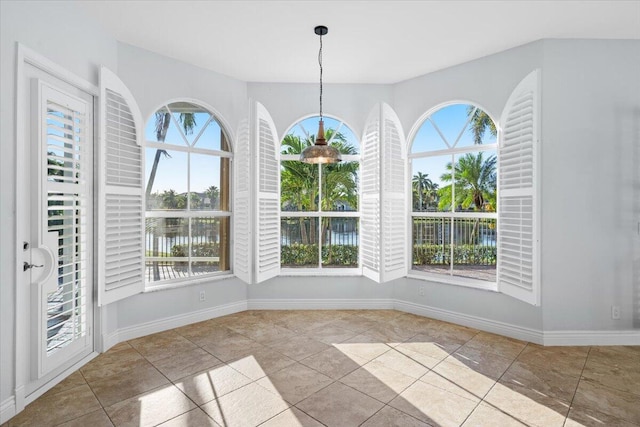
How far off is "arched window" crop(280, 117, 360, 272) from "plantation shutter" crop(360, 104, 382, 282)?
0.24m

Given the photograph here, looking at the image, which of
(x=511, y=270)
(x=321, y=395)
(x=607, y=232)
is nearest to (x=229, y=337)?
(x=321, y=395)

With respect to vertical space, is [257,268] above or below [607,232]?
below

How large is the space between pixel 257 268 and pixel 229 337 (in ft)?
2.56

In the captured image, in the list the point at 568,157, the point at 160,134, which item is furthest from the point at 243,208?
the point at 568,157

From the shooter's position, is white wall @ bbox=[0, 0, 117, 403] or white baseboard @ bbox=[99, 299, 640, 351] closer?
white wall @ bbox=[0, 0, 117, 403]

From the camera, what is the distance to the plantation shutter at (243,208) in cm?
402

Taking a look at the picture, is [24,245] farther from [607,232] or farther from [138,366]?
[607,232]

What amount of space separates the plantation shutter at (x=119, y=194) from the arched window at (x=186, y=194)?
0.34m

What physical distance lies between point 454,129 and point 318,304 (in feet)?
9.05

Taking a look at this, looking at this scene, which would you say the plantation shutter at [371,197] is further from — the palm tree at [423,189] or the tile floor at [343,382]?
the tile floor at [343,382]

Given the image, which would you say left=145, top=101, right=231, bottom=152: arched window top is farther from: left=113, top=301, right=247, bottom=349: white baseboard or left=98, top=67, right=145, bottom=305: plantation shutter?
left=113, top=301, right=247, bottom=349: white baseboard

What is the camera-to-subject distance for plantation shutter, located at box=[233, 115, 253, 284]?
13.2 ft

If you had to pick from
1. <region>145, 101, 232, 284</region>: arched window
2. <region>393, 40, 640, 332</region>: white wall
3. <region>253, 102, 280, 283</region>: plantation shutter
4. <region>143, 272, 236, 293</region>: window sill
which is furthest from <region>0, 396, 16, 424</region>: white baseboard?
<region>393, 40, 640, 332</region>: white wall

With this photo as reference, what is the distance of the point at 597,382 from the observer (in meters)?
2.64
